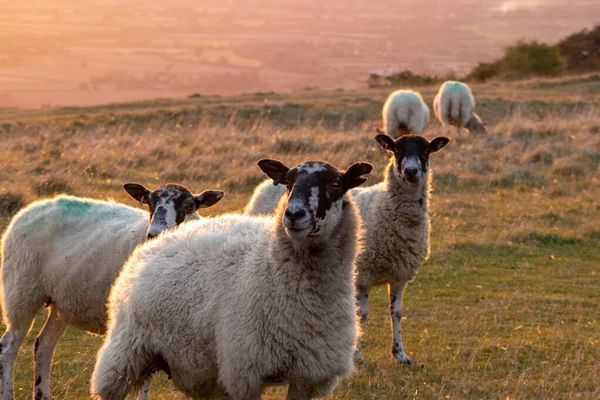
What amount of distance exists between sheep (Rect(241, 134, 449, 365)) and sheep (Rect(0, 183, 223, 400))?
1.92m

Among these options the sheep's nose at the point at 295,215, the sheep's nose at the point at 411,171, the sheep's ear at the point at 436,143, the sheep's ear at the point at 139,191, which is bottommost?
the sheep's nose at the point at 411,171

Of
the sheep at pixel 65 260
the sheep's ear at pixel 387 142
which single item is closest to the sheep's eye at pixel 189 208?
the sheep at pixel 65 260

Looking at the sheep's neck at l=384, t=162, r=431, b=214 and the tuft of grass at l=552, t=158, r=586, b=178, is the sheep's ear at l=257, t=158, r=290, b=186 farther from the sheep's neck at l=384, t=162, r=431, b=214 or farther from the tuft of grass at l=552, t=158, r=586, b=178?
the tuft of grass at l=552, t=158, r=586, b=178

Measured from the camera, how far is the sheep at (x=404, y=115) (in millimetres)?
22734

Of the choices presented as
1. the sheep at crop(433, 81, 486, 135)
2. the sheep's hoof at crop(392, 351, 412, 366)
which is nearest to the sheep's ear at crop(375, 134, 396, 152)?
the sheep's hoof at crop(392, 351, 412, 366)

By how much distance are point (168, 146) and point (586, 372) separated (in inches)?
532

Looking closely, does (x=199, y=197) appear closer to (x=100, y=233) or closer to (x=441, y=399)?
(x=100, y=233)

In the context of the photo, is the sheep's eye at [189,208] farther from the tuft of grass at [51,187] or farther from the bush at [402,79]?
the bush at [402,79]

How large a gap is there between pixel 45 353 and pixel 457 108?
66.5 feet

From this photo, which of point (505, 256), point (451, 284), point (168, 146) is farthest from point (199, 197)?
point (168, 146)

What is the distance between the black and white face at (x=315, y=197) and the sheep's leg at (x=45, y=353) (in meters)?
2.69

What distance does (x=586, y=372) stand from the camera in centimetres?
760

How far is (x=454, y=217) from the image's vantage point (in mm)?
14180

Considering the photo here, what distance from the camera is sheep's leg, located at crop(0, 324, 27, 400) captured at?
6609 mm
